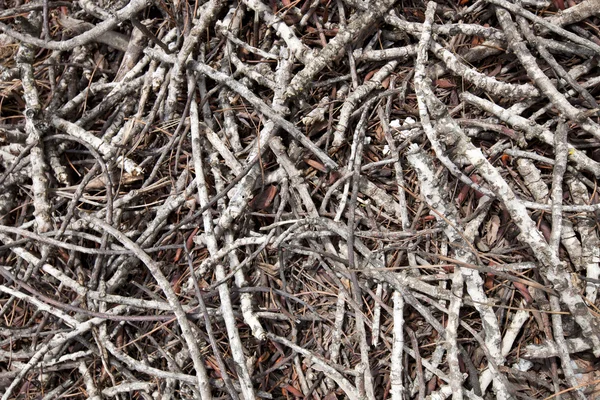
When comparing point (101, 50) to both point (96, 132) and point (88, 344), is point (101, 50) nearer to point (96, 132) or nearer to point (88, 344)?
point (96, 132)

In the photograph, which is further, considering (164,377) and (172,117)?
(172,117)

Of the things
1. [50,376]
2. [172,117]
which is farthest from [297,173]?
[50,376]

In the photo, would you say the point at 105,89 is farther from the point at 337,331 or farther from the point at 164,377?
the point at 337,331

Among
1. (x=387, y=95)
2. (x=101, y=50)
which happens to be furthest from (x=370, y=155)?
(x=101, y=50)

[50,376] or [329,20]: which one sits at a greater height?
[329,20]

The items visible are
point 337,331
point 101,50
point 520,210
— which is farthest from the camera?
point 101,50

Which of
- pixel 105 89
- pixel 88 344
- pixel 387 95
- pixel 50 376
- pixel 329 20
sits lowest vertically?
pixel 50 376

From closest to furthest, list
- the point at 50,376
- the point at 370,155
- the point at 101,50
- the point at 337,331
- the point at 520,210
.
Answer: the point at 520,210, the point at 337,331, the point at 370,155, the point at 50,376, the point at 101,50
